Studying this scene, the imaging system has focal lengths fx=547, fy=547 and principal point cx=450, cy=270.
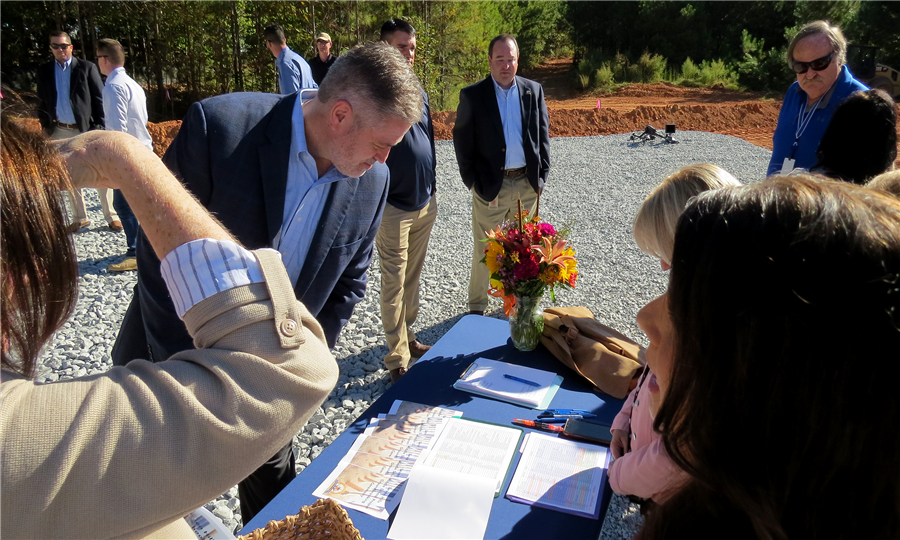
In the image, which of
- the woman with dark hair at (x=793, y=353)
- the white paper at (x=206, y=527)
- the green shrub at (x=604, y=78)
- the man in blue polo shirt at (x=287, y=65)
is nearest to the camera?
the woman with dark hair at (x=793, y=353)

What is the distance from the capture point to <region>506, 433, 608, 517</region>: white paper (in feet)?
4.98

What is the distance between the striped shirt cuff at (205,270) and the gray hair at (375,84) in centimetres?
142

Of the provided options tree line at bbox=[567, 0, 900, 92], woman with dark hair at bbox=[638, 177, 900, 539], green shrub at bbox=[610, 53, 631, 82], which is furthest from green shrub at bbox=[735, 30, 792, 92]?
woman with dark hair at bbox=[638, 177, 900, 539]

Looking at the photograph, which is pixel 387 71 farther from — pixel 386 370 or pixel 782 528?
pixel 386 370

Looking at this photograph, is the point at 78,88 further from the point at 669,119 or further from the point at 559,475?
the point at 669,119

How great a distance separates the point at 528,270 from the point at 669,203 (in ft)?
2.67

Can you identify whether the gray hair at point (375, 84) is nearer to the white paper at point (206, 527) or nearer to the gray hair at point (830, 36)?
the white paper at point (206, 527)

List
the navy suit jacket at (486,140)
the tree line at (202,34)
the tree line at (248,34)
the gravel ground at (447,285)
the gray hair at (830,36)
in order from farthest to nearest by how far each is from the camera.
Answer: the tree line at (248,34) < the tree line at (202,34) < the navy suit jacket at (486,140) < the gray hair at (830,36) < the gravel ground at (447,285)

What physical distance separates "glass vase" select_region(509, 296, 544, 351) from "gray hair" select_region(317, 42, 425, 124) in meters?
0.94

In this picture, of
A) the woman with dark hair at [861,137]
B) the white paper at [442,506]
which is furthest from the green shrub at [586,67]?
the white paper at [442,506]

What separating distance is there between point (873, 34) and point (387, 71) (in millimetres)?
25809

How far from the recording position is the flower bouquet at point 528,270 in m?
2.41

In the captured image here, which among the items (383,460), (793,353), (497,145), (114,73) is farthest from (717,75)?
(793,353)

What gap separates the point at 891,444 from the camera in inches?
24.4
